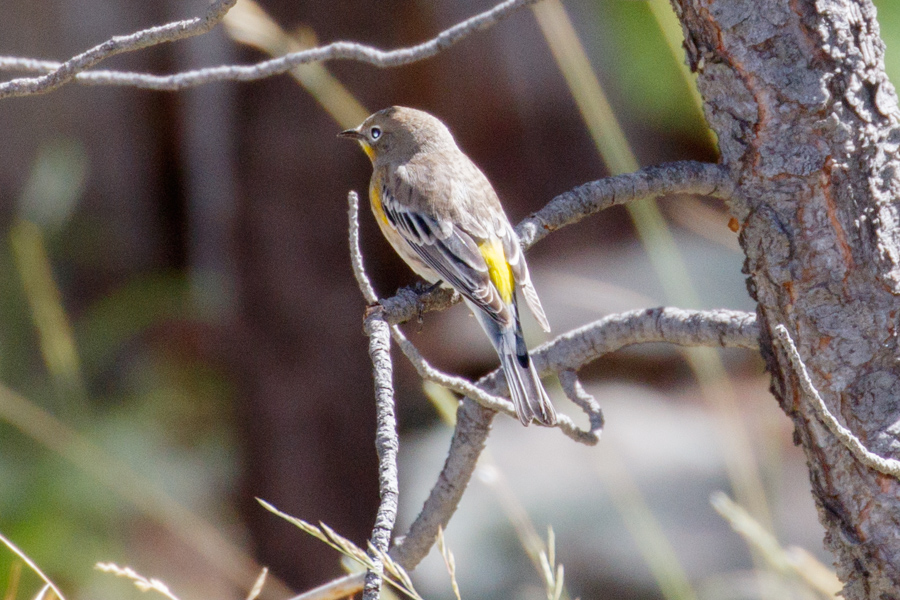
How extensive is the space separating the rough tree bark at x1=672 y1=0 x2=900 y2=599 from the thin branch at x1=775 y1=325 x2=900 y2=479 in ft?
0.40

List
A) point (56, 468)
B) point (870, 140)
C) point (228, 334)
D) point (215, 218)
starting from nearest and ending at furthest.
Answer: point (870, 140)
point (56, 468)
point (228, 334)
point (215, 218)

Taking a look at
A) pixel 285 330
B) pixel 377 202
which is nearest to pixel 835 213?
pixel 377 202

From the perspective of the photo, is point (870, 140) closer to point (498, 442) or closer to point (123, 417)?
point (498, 442)

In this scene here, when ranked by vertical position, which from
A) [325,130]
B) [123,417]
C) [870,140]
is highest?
[325,130]

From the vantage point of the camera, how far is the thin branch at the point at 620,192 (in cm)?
180

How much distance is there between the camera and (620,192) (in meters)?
1.85

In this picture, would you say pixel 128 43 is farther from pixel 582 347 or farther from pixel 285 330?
pixel 285 330

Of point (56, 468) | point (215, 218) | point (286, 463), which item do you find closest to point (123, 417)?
point (56, 468)

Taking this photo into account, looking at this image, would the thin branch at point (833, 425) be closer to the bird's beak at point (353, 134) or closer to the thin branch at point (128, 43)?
the thin branch at point (128, 43)

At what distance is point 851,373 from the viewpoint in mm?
1705

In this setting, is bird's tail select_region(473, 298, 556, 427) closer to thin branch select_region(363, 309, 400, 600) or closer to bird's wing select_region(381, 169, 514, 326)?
bird's wing select_region(381, 169, 514, 326)

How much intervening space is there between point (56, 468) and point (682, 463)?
10.9ft

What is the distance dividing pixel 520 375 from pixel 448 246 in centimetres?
74

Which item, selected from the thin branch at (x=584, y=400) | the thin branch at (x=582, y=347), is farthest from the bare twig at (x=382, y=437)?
the thin branch at (x=584, y=400)
